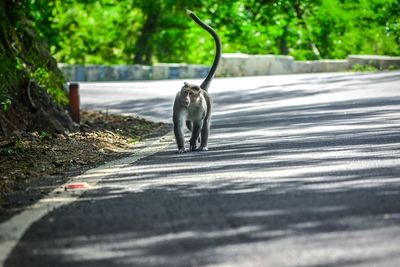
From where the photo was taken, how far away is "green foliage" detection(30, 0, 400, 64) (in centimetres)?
3372

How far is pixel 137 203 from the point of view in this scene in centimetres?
738

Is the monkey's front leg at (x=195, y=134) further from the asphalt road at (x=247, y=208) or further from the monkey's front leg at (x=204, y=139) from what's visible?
the asphalt road at (x=247, y=208)

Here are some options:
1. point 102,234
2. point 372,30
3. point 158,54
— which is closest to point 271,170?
point 102,234

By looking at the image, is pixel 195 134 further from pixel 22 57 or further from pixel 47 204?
pixel 22 57

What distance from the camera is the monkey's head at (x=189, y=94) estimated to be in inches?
464

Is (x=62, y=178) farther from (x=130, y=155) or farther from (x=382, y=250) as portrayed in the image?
(x=382, y=250)

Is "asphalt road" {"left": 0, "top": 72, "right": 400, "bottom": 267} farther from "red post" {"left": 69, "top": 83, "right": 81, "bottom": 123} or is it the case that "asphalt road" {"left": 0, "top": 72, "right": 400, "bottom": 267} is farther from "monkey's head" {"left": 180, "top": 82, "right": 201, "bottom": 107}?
"red post" {"left": 69, "top": 83, "right": 81, "bottom": 123}

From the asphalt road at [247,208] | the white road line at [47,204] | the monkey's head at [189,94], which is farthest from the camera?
the monkey's head at [189,94]

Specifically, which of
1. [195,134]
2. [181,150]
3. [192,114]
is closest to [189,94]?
[192,114]

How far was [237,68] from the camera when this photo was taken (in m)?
29.5

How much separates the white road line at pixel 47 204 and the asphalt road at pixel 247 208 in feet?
0.27

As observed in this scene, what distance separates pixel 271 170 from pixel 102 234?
3012 millimetres

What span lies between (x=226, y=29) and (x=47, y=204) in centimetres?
3033

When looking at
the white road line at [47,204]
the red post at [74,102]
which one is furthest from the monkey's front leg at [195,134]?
the red post at [74,102]
